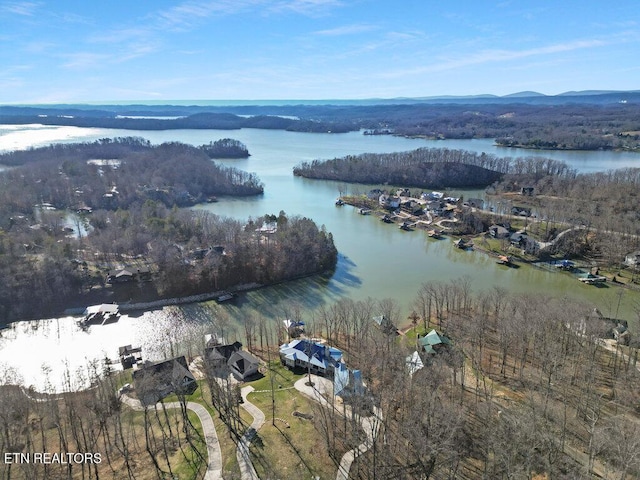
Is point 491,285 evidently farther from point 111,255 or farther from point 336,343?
point 111,255

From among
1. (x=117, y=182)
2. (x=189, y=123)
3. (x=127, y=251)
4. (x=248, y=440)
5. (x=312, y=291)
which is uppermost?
(x=189, y=123)

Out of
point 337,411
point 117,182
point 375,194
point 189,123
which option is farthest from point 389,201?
point 189,123

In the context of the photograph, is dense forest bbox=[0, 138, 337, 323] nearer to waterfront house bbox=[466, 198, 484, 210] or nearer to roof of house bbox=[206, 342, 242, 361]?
roof of house bbox=[206, 342, 242, 361]

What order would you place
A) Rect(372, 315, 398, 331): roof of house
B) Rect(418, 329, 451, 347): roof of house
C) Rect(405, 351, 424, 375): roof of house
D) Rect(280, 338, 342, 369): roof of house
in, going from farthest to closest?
Rect(372, 315, 398, 331): roof of house
Rect(418, 329, 451, 347): roof of house
Rect(280, 338, 342, 369): roof of house
Rect(405, 351, 424, 375): roof of house

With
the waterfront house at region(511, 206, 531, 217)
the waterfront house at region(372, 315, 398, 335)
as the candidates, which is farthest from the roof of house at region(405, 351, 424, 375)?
the waterfront house at region(511, 206, 531, 217)

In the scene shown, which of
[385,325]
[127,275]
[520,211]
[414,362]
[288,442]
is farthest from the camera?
[520,211]

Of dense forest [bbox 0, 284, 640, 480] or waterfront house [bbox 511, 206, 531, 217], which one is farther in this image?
waterfront house [bbox 511, 206, 531, 217]

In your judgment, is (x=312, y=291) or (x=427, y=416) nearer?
(x=427, y=416)

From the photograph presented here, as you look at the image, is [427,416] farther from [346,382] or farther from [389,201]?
[389,201]
